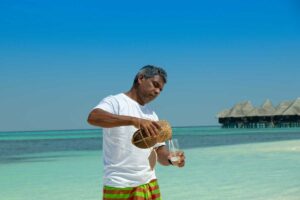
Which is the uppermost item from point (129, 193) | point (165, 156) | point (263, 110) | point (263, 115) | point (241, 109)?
point (165, 156)

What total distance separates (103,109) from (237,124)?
82766mm

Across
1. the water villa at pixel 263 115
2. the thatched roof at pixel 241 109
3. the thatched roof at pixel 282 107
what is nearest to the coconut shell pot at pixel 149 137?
the water villa at pixel 263 115

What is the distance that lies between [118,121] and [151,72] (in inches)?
14.6

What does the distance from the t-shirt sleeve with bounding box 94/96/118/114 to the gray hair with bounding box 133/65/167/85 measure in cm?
16

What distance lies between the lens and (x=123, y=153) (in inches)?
98.8

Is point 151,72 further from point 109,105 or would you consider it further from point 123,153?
point 123,153

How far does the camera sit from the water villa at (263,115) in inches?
2896

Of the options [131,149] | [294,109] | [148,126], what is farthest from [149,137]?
[294,109]

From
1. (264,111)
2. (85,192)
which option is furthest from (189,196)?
(264,111)

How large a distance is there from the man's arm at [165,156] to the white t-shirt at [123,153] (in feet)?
0.46

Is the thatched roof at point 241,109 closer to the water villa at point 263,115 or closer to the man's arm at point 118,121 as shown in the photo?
the water villa at point 263,115

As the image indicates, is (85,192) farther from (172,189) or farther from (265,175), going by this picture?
(265,175)

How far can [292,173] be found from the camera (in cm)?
1068

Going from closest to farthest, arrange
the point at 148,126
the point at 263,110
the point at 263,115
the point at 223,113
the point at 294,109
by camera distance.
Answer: the point at 148,126
the point at 294,109
the point at 263,115
the point at 263,110
the point at 223,113
